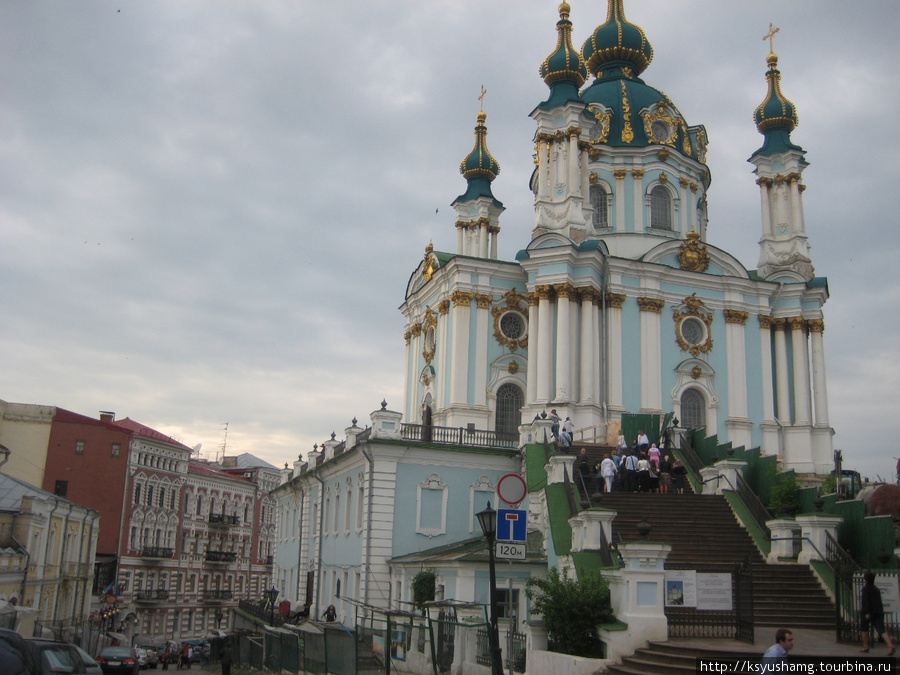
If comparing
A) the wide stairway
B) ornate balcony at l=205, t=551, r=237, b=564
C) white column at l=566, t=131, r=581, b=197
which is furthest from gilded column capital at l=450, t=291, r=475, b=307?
ornate balcony at l=205, t=551, r=237, b=564

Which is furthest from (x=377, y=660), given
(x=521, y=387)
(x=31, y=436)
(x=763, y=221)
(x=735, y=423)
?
(x=31, y=436)

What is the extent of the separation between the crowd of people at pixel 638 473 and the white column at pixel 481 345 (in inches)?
444

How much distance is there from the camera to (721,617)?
14484mm

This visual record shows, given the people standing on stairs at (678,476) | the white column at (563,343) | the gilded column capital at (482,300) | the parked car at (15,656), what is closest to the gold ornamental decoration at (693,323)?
the white column at (563,343)

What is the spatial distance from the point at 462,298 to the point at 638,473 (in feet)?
48.5

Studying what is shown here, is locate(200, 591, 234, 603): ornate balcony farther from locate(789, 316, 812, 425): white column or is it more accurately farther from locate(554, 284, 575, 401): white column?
locate(789, 316, 812, 425): white column

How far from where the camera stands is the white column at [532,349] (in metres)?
34.5

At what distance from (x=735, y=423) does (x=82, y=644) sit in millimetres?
28928

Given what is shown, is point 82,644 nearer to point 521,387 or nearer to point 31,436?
point 31,436

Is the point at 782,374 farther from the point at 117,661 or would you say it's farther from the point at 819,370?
the point at 117,661

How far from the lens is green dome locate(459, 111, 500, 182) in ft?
149

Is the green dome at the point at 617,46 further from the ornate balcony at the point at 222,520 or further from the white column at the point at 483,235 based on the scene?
the ornate balcony at the point at 222,520

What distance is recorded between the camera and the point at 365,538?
26.9 m

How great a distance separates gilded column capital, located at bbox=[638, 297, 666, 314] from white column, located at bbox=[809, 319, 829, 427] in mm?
7108
